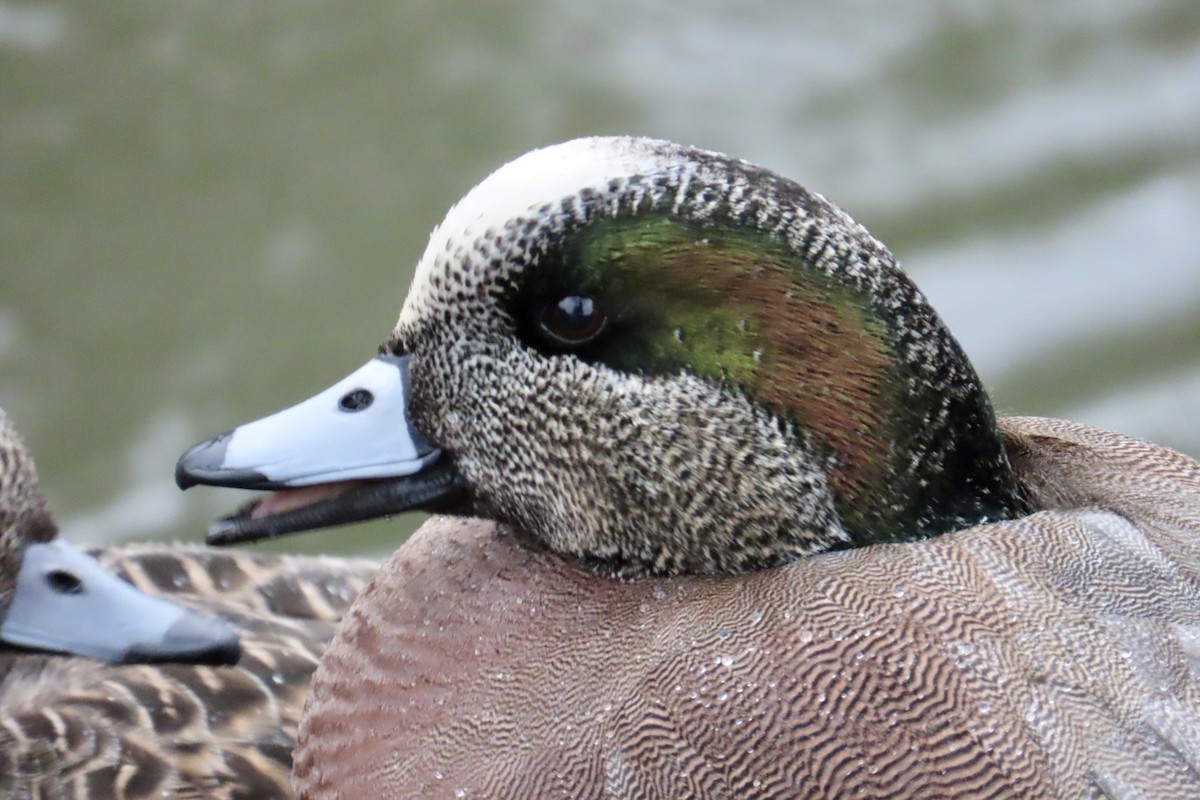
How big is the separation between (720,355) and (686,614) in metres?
0.22

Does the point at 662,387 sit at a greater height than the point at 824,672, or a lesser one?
greater

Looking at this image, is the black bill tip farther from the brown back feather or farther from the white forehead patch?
the brown back feather

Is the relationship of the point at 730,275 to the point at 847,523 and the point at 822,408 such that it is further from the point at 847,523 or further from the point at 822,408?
the point at 847,523

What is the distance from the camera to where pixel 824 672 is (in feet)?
3.93

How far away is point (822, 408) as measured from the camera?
51.2 inches

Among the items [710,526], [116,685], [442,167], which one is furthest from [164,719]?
[442,167]

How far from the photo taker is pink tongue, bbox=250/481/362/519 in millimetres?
1427

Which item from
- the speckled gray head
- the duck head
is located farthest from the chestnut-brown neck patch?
the duck head

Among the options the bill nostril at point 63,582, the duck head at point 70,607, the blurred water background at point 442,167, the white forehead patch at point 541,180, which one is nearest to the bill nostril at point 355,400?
the white forehead patch at point 541,180

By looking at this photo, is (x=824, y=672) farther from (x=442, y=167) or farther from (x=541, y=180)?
(x=442, y=167)

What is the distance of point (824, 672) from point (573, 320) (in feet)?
1.22

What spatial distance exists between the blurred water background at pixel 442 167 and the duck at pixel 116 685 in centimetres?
101

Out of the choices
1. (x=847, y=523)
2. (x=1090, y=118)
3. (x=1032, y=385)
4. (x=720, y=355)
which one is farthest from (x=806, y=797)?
(x=1090, y=118)

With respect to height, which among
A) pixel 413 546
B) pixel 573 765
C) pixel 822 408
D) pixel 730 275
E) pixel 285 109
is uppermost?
pixel 285 109
